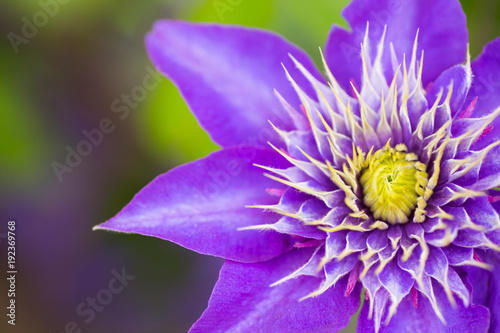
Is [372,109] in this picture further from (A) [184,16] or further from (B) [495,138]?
(A) [184,16]

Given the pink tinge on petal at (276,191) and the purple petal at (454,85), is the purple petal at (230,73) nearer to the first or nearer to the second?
the pink tinge on petal at (276,191)

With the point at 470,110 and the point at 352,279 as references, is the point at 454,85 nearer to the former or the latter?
the point at 470,110

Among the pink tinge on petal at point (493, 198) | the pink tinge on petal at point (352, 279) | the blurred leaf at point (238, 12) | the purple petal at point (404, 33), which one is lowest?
the pink tinge on petal at point (493, 198)

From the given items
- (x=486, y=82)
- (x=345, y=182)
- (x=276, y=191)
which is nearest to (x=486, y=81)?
(x=486, y=82)

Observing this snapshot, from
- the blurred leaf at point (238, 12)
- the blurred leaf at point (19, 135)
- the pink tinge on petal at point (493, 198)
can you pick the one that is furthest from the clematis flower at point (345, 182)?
the blurred leaf at point (19, 135)

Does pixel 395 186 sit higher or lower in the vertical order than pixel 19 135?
lower

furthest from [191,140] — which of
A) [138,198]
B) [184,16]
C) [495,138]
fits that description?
[495,138]

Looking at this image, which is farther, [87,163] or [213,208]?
[87,163]
